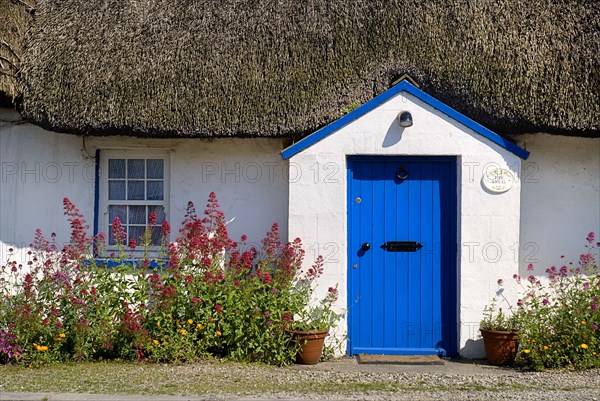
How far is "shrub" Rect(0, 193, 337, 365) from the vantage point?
7707 mm

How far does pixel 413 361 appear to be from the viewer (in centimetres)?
809

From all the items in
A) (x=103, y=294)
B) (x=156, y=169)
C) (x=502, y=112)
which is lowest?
(x=103, y=294)

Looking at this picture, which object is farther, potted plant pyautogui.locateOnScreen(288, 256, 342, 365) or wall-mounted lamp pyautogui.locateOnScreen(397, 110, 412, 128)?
wall-mounted lamp pyautogui.locateOnScreen(397, 110, 412, 128)

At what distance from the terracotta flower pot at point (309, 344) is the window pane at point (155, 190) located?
2.48 metres

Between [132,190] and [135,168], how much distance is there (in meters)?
0.27

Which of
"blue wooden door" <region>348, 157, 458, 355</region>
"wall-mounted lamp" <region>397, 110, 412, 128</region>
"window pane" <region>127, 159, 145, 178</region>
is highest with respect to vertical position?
"wall-mounted lamp" <region>397, 110, 412, 128</region>

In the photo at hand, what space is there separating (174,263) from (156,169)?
164cm

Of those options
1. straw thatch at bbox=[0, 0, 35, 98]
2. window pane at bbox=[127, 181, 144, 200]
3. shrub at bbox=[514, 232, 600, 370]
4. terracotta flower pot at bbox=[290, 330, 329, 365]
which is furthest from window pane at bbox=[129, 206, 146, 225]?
shrub at bbox=[514, 232, 600, 370]

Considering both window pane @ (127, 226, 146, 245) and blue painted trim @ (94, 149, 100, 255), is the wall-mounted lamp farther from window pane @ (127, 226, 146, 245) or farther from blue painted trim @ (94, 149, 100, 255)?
blue painted trim @ (94, 149, 100, 255)

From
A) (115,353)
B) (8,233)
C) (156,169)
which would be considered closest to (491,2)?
(156,169)

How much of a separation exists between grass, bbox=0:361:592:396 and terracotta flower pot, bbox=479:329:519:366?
796 mm

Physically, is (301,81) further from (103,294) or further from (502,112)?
(103,294)

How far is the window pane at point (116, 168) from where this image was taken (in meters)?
9.16

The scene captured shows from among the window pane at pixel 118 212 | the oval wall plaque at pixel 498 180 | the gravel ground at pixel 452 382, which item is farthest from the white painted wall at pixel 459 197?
the window pane at pixel 118 212
